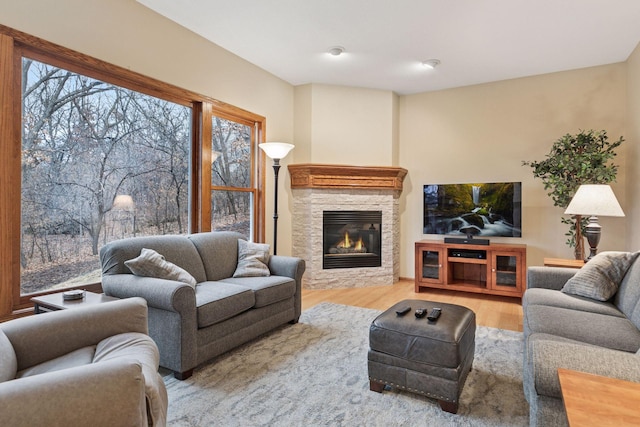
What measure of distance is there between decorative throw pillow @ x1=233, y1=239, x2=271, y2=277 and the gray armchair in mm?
1510

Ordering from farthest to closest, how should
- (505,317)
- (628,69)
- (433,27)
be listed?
1. (628,69)
2. (505,317)
3. (433,27)

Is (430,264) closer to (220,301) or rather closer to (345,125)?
(345,125)

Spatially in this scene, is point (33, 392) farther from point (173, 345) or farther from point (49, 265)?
point (49, 265)

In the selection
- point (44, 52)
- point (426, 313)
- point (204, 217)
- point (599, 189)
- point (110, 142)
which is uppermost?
point (44, 52)

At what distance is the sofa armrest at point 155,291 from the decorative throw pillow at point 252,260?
939 mm

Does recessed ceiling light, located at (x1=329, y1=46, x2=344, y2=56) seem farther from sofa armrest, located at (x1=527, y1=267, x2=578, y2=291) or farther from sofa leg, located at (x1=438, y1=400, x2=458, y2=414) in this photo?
sofa leg, located at (x1=438, y1=400, x2=458, y2=414)

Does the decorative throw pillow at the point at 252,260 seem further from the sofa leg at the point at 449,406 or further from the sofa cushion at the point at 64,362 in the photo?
the sofa leg at the point at 449,406

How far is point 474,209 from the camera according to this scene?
4.76 meters

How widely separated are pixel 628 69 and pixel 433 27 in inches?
97.3

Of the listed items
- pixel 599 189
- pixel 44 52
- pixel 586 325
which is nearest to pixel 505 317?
pixel 599 189

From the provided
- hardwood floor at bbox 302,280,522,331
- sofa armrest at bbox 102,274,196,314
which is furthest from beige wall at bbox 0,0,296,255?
sofa armrest at bbox 102,274,196,314

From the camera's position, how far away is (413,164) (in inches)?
211

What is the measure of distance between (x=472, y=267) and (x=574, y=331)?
2.97 m

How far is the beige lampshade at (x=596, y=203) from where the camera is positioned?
10.4 ft
